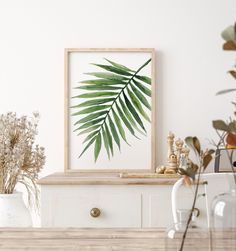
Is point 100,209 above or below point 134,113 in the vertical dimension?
below

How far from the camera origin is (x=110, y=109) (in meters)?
3.11

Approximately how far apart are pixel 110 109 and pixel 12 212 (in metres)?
1.38

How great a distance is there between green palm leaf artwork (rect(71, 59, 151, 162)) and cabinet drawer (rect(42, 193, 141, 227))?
1.75ft

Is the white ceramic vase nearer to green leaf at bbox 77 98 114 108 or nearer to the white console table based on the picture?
the white console table

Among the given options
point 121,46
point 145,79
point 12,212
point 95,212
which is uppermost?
point 121,46

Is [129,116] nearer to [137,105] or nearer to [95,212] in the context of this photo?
[137,105]

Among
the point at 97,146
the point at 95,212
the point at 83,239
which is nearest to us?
the point at 83,239

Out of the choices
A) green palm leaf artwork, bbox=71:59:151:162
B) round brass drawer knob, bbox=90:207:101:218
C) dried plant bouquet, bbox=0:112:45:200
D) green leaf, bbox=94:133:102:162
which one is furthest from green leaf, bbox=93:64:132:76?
dried plant bouquet, bbox=0:112:45:200

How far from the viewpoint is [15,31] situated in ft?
10.3

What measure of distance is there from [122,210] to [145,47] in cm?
106

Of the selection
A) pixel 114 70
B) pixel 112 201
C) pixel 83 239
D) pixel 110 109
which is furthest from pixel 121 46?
pixel 83 239

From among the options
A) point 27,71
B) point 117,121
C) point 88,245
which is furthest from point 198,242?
point 27,71

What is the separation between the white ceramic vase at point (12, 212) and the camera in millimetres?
1830

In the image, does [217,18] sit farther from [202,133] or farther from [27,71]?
[27,71]
